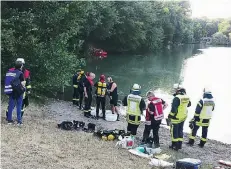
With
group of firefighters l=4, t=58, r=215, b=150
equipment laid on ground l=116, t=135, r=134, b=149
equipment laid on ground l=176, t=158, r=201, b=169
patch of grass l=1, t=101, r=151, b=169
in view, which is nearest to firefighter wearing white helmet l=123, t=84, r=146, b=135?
group of firefighters l=4, t=58, r=215, b=150

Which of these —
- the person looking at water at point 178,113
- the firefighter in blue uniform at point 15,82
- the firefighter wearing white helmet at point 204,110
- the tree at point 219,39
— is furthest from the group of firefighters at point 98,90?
the tree at point 219,39

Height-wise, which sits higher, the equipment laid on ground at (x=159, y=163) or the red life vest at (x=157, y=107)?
the red life vest at (x=157, y=107)

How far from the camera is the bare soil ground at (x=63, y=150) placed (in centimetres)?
715

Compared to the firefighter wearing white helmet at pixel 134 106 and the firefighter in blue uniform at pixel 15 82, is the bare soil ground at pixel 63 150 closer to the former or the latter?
the firefighter in blue uniform at pixel 15 82

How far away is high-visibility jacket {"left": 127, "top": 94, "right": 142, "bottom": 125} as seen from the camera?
32.7ft

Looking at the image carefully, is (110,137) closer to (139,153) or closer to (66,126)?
(139,153)

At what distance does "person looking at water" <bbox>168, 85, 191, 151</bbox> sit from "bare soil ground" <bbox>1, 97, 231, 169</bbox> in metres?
0.38

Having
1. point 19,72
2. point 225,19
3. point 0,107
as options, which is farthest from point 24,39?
point 225,19

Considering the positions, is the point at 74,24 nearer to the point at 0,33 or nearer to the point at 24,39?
the point at 24,39

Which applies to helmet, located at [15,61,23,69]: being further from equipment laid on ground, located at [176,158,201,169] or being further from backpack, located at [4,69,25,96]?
equipment laid on ground, located at [176,158,201,169]

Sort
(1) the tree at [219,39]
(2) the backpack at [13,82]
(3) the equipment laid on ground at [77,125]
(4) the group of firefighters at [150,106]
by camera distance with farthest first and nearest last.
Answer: (1) the tree at [219,39] < (3) the equipment laid on ground at [77,125] < (4) the group of firefighters at [150,106] < (2) the backpack at [13,82]

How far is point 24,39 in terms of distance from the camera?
46.6 ft

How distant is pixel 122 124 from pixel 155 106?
3358 millimetres

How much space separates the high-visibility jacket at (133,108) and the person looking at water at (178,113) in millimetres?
941
